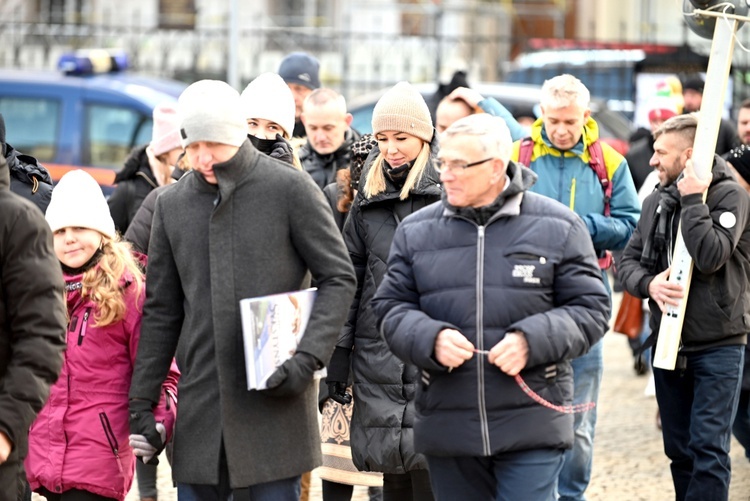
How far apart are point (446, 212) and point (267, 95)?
184cm

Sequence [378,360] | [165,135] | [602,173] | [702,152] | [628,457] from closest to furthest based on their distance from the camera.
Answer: [378,360], [702,152], [602,173], [165,135], [628,457]

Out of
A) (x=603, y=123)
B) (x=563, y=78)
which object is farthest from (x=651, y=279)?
(x=603, y=123)

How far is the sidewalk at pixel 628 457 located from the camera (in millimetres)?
7898

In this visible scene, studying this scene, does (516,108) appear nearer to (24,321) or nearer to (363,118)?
(363,118)

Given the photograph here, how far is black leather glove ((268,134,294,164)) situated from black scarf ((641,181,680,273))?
1648 millimetres

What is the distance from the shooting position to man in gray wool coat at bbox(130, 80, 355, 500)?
16.5 ft

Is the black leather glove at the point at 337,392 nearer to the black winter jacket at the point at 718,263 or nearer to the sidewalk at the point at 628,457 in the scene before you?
the black winter jacket at the point at 718,263

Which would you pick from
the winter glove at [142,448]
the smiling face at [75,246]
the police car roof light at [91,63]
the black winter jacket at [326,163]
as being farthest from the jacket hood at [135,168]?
the police car roof light at [91,63]

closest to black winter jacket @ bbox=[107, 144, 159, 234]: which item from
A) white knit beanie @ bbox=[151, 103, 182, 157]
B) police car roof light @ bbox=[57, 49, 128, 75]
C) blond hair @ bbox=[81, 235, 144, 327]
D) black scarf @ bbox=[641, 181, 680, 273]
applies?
white knit beanie @ bbox=[151, 103, 182, 157]

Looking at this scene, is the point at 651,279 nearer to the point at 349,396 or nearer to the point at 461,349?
the point at 349,396

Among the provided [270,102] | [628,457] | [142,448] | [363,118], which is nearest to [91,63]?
[363,118]

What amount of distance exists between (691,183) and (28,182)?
2.83 metres

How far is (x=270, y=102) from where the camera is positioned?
652 centimetres

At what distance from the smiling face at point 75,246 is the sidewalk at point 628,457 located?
93.3 inches
